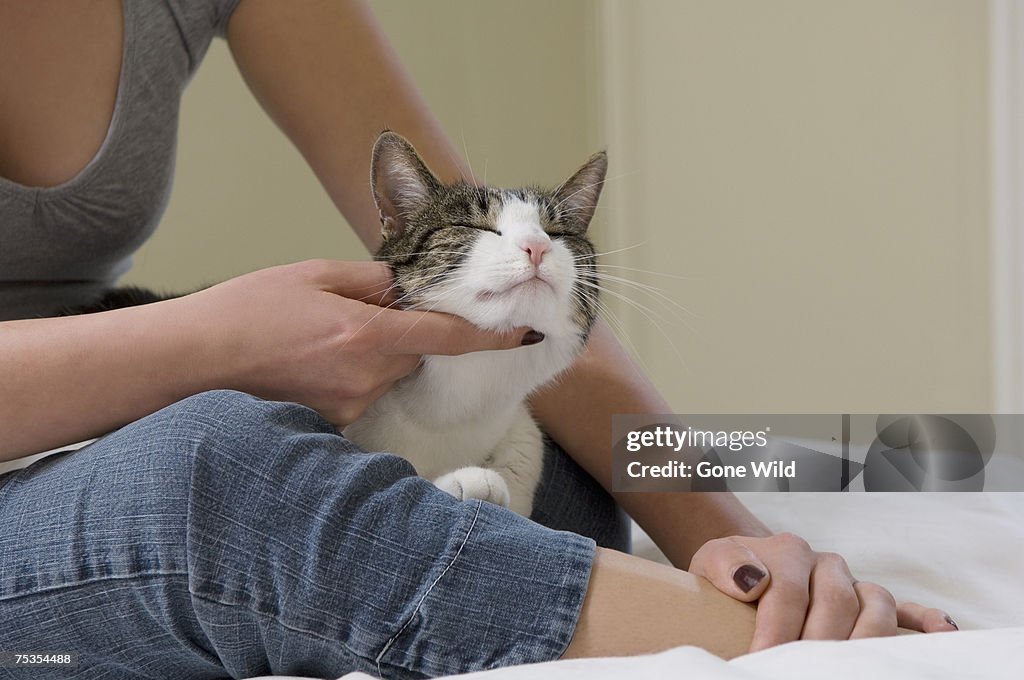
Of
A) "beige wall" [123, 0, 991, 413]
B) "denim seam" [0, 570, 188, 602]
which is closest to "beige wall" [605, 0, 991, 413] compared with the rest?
"beige wall" [123, 0, 991, 413]

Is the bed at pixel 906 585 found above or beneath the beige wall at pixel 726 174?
beneath

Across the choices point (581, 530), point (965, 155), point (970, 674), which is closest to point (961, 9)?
point (965, 155)

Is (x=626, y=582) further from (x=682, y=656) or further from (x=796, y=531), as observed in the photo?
(x=796, y=531)

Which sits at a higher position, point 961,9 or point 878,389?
point 961,9

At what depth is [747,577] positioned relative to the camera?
2.06ft

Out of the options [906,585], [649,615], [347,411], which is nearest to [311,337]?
[347,411]

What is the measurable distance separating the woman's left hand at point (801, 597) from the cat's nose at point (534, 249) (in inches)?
11.6

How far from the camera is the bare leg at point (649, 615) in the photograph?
57 cm

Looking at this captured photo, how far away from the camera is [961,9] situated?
2.07m

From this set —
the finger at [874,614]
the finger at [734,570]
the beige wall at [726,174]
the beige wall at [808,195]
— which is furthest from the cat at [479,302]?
the beige wall at [726,174]

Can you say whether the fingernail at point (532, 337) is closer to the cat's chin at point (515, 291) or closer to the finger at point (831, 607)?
the cat's chin at point (515, 291)

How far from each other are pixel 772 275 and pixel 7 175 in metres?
1.90

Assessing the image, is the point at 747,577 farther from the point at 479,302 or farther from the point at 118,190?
the point at 118,190

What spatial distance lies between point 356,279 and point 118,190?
0.37 metres
